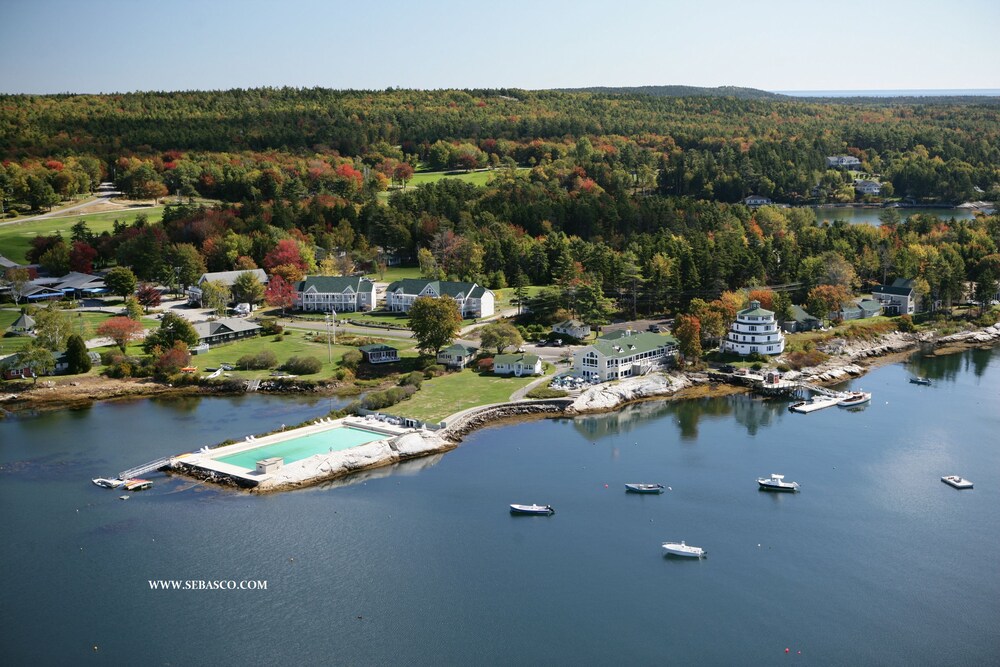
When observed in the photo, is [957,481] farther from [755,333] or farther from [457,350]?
[457,350]

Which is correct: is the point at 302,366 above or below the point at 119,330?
below

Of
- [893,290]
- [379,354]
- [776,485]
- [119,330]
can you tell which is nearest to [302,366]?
[379,354]

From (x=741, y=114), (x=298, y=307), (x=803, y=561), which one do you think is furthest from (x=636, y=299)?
(x=741, y=114)

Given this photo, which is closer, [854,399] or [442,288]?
[854,399]

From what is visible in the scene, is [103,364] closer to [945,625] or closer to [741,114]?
[945,625]

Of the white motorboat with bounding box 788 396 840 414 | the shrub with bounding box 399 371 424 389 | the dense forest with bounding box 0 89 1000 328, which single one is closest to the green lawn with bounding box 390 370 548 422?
the shrub with bounding box 399 371 424 389

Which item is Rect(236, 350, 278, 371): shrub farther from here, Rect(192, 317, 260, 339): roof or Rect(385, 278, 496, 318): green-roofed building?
Rect(385, 278, 496, 318): green-roofed building
